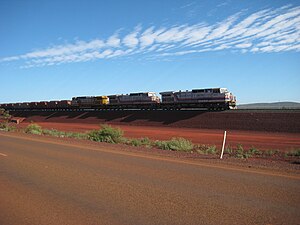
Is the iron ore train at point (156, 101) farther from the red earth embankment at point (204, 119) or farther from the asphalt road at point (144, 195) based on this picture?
the asphalt road at point (144, 195)

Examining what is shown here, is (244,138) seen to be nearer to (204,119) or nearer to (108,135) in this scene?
(108,135)

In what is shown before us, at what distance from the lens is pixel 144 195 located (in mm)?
6539

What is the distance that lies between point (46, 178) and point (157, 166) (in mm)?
3535

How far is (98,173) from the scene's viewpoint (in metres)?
8.88

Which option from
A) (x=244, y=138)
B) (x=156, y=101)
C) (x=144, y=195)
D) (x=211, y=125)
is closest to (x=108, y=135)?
(x=244, y=138)

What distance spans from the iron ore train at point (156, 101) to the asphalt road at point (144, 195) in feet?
127

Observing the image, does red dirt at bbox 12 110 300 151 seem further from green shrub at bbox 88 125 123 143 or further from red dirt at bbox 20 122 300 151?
green shrub at bbox 88 125 123 143

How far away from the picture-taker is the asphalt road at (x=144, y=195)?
5.25 meters

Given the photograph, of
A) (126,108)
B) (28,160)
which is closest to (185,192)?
(28,160)

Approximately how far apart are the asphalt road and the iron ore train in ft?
127

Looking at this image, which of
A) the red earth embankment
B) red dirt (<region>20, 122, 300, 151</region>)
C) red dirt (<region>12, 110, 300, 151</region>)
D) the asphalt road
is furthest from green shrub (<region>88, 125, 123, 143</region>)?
the red earth embankment

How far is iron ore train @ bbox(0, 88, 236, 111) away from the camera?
157 feet

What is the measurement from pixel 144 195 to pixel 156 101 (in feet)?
169

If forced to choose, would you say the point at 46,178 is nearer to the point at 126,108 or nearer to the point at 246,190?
the point at 246,190
